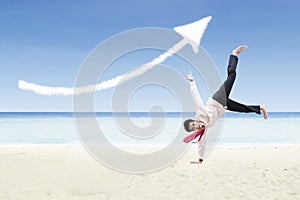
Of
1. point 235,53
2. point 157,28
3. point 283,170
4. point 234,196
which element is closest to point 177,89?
point 157,28

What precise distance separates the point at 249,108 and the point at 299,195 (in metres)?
5.82

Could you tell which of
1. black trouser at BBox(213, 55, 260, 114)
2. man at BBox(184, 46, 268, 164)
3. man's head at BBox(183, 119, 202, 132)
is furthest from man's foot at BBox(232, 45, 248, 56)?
man's head at BBox(183, 119, 202, 132)

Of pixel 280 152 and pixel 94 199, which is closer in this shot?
pixel 94 199

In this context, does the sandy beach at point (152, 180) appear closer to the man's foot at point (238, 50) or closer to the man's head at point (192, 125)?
the man's head at point (192, 125)

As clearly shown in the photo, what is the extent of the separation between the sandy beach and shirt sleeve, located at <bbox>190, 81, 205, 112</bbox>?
4.89 meters

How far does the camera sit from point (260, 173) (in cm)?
1155

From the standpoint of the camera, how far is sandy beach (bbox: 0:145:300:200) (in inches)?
370

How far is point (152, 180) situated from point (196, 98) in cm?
628

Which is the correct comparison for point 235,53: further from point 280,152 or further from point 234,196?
point 280,152

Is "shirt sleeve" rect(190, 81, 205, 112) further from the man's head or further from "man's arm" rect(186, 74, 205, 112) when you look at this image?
the man's head

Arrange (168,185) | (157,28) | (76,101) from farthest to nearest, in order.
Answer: (168,185) → (76,101) → (157,28)

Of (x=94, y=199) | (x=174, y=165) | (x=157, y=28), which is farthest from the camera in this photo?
(x=174, y=165)

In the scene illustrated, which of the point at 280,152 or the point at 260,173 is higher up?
the point at 260,173

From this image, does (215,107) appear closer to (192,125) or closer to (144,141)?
(192,125)
